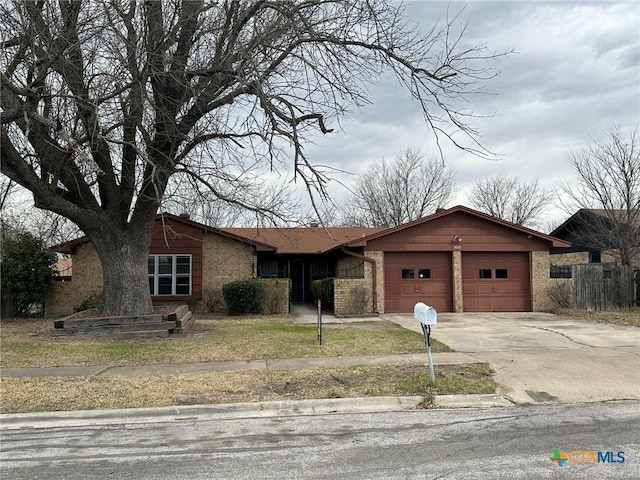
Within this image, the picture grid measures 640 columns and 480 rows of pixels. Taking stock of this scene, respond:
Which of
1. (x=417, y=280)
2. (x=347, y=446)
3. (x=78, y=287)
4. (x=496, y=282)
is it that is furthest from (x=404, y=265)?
(x=347, y=446)

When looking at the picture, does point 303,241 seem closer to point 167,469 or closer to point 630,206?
point 630,206

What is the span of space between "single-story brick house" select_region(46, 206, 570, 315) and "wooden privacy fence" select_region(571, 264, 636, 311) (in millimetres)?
1195

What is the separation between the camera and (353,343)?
11727 millimetres

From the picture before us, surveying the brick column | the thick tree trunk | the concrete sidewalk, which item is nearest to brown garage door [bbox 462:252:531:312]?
the brick column

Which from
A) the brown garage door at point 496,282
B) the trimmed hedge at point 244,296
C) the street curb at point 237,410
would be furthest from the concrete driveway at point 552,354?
the trimmed hedge at point 244,296

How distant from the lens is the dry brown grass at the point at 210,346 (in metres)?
10.3

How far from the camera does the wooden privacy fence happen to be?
772 inches

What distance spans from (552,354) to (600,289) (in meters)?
11.2

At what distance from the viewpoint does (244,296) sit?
63.0 ft

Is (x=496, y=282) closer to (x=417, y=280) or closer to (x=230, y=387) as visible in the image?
(x=417, y=280)

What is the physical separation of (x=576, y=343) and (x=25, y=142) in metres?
14.8

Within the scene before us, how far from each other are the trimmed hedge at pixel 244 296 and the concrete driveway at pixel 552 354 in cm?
544

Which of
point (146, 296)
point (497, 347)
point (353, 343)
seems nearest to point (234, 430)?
point (353, 343)
